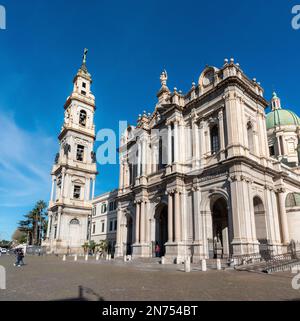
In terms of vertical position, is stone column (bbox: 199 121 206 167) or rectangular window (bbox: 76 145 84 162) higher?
rectangular window (bbox: 76 145 84 162)

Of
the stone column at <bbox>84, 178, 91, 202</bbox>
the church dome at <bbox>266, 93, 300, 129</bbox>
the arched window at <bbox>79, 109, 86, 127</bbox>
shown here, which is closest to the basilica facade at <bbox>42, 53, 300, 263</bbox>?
the church dome at <bbox>266, 93, 300, 129</bbox>

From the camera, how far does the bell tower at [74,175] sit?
47719 mm

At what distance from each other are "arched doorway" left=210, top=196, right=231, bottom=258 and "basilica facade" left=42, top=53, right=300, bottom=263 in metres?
0.10

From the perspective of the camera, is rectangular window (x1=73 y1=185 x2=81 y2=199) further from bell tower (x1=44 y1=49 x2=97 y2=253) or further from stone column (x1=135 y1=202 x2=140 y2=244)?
stone column (x1=135 y1=202 x2=140 y2=244)

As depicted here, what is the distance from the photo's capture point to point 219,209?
27.5m

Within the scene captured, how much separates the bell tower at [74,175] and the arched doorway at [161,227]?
22.5 meters

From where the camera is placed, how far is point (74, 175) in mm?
51000

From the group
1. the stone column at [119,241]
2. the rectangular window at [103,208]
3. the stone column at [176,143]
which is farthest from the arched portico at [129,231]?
the rectangular window at [103,208]

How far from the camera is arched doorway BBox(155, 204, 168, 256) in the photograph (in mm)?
30141

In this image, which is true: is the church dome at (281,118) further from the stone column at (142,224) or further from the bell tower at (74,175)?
the bell tower at (74,175)

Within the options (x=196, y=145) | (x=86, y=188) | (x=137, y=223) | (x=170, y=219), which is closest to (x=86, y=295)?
(x=170, y=219)

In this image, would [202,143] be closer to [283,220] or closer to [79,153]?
[283,220]

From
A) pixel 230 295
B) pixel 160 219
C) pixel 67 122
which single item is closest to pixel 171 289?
pixel 230 295
